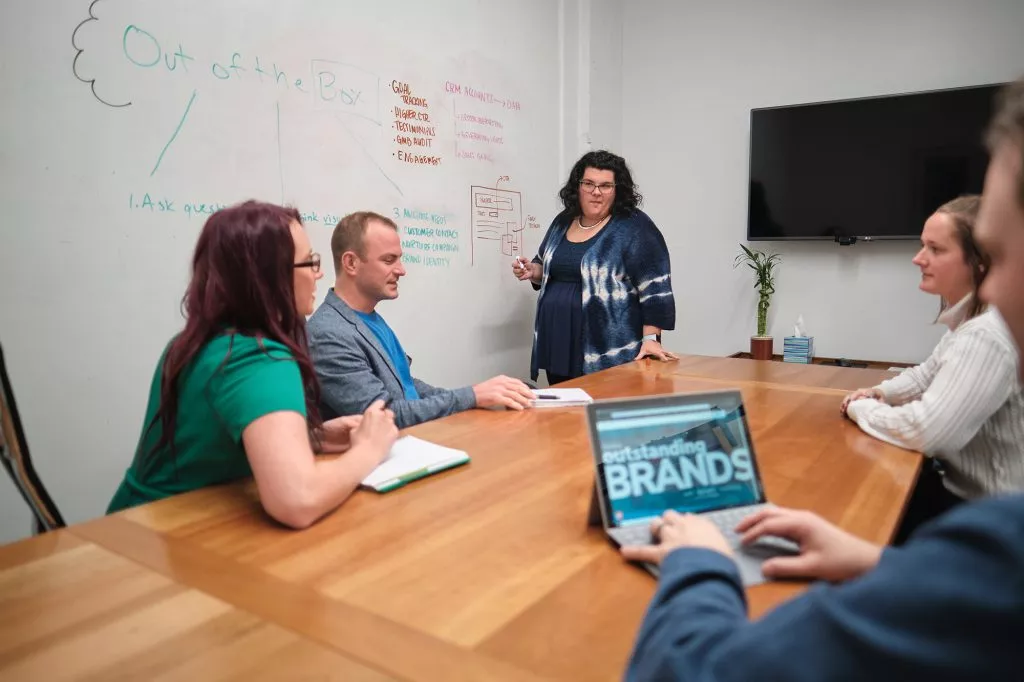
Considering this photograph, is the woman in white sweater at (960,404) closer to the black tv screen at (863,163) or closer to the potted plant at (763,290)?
the black tv screen at (863,163)

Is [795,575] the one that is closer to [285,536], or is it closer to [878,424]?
[285,536]

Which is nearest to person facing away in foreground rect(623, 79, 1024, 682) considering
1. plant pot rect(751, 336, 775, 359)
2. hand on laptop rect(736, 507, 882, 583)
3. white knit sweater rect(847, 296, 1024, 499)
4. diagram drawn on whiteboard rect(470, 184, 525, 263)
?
hand on laptop rect(736, 507, 882, 583)

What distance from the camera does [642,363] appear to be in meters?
2.60

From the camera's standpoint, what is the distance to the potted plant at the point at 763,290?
154 inches

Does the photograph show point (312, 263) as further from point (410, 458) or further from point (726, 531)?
point (726, 531)

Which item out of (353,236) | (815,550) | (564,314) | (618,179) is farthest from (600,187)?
(815,550)

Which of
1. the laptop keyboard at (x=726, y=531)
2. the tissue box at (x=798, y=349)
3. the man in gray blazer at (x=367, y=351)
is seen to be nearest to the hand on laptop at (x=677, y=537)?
the laptop keyboard at (x=726, y=531)

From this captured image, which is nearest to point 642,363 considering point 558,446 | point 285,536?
point 558,446

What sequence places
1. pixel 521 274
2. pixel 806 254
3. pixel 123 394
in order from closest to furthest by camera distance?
pixel 123 394 < pixel 521 274 < pixel 806 254

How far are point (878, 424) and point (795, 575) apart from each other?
2.83ft

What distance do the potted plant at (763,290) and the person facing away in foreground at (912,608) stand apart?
348 cm

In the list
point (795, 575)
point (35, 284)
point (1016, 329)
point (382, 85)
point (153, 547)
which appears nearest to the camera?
point (1016, 329)

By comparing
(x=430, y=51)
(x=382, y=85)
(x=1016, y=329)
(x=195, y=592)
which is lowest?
(x=195, y=592)

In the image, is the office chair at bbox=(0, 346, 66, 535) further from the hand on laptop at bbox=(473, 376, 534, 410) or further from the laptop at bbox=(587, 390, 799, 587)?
the hand on laptop at bbox=(473, 376, 534, 410)
